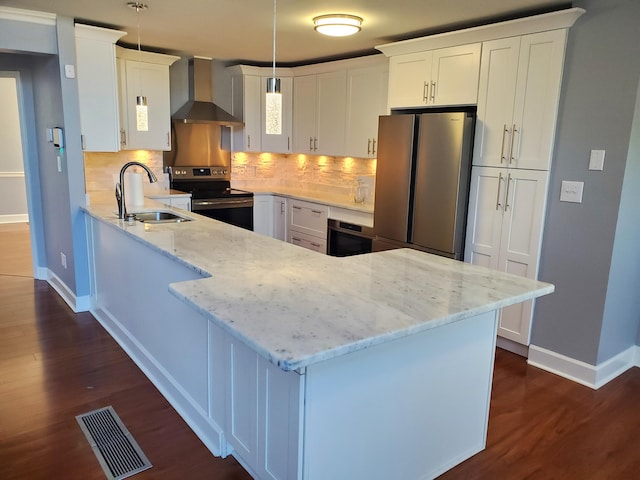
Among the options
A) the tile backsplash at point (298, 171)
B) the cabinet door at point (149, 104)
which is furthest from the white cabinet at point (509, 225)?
the cabinet door at point (149, 104)

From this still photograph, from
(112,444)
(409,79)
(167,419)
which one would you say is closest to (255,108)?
(409,79)

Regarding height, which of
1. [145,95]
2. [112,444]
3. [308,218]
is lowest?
[112,444]

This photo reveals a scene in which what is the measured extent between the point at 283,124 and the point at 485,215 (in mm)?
2831

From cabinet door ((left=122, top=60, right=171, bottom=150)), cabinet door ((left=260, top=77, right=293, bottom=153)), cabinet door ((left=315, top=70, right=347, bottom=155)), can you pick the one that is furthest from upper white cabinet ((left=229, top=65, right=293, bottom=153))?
cabinet door ((left=122, top=60, right=171, bottom=150))

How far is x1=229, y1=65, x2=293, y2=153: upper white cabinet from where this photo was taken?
5344 mm

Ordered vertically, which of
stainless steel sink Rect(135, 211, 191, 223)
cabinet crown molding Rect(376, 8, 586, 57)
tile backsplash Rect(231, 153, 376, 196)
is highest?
cabinet crown molding Rect(376, 8, 586, 57)

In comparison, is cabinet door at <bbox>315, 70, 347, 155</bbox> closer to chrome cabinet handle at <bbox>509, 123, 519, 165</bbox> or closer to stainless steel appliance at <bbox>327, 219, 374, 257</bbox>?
stainless steel appliance at <bbox>327, 219, 374, 257</bbox>

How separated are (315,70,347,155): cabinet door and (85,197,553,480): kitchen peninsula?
254 centimetres

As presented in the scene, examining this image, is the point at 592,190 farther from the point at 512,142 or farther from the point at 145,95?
the point at 145,95

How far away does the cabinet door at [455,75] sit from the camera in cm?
345

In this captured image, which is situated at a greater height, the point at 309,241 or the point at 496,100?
the point at 496,100

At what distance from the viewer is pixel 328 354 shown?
1.30 meters

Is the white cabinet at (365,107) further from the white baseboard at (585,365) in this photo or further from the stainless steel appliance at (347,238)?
the white baseboard at (585,365)

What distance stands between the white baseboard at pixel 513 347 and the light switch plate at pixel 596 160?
1312mm
